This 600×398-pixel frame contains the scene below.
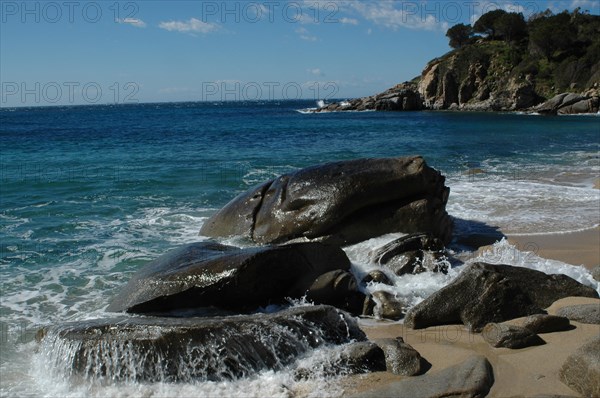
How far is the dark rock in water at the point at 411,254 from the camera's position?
8.98 m

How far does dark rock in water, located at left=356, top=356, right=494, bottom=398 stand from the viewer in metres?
5.14

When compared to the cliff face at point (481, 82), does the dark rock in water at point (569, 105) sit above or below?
below

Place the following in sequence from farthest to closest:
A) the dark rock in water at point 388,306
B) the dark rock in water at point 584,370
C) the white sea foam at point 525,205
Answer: the white sea foam at point 525,205 < the dark rock in water at point 388,306 < the dark rock in water at point 584,370

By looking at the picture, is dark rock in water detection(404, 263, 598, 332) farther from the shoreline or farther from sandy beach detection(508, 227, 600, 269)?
sandy beach detection(508, 227, 600, 269)

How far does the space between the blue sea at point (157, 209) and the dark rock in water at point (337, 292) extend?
0.76m

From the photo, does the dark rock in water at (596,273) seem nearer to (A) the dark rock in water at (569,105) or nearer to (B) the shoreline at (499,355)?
(B) the shoreline at (499,355)

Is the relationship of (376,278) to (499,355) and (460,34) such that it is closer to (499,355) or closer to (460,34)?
(499,355)

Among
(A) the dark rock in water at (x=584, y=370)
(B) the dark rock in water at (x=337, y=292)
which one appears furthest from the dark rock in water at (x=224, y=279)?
(A) the dark rock in water at (x=584, y=370)

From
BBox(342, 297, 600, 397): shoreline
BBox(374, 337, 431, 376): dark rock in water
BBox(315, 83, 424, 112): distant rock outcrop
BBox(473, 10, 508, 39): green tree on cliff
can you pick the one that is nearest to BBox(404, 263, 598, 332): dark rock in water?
BBox(342, 297, 600, 397): shoreline

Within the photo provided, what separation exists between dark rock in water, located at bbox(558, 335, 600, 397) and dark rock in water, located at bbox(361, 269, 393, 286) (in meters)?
3.26

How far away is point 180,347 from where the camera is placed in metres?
5.83

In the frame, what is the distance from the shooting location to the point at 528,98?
6869 cm

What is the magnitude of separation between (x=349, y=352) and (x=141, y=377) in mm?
2080

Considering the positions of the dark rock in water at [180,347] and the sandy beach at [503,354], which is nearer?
the sandy beach at [503,354]
